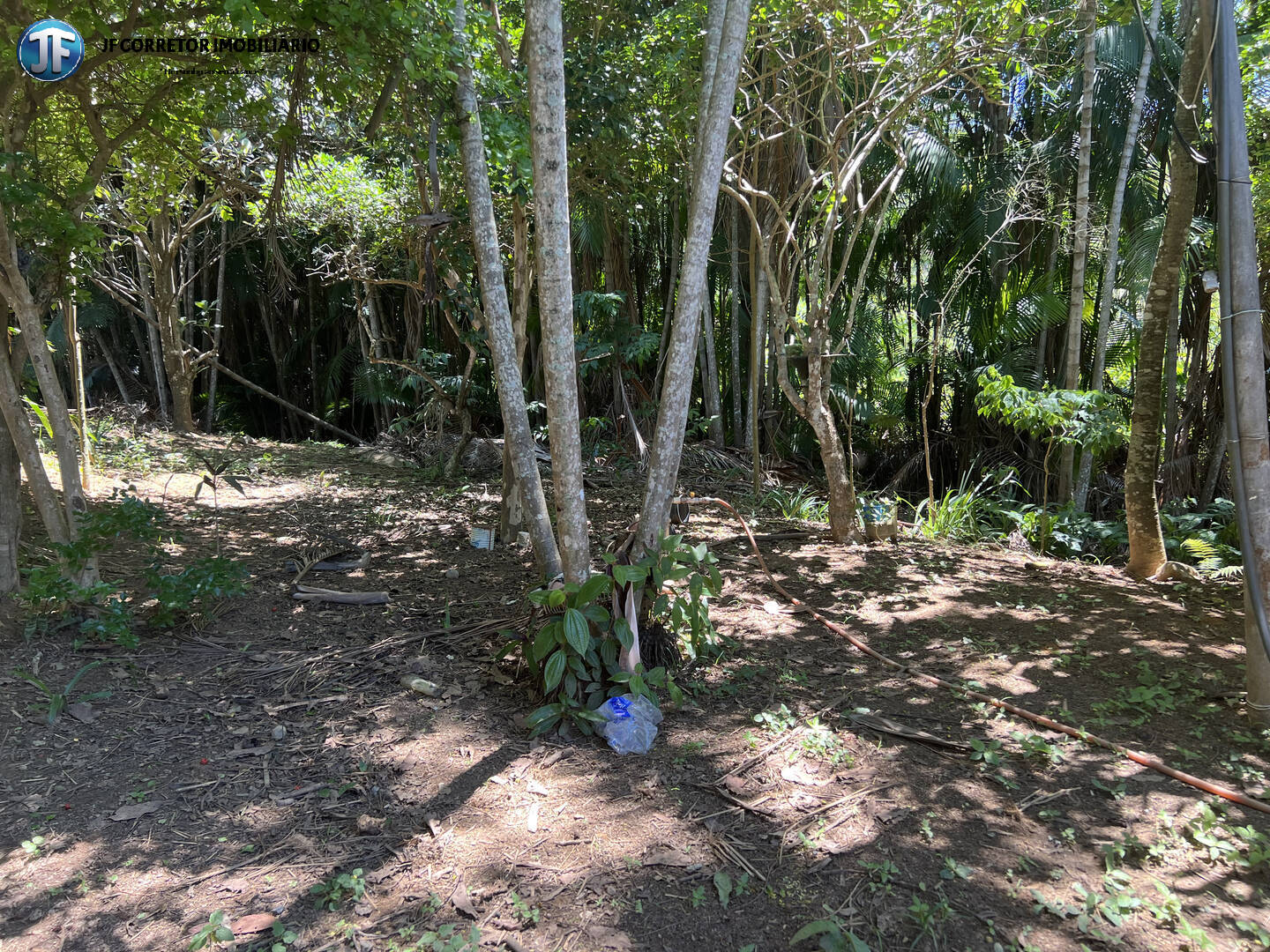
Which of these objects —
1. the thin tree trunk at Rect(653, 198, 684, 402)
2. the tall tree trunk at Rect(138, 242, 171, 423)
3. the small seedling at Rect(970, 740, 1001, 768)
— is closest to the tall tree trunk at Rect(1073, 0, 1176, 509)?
the thin tree trunk at Rect(653, 198, 684, 402)

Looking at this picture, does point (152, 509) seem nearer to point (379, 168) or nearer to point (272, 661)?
point (272, 661)

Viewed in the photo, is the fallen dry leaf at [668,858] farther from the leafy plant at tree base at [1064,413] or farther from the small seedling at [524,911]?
the leafy plant at tree base at [1064,413]

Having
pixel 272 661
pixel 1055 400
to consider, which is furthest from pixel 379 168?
pixel 1055 400

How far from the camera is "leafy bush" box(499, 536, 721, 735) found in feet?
9.76

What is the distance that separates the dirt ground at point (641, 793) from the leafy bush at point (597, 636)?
0.49ft

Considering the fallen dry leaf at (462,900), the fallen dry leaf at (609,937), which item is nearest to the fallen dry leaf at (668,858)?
the fallen dry leaf at (609,937)

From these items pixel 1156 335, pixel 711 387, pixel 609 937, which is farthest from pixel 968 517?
pixel 609 937

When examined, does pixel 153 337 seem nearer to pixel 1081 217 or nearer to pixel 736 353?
pixel 736 353

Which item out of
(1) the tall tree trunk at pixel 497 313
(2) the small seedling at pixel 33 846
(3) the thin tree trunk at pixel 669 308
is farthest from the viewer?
(3) the thin tree trunk at pixel 669 308

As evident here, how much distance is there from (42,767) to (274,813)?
910 mm

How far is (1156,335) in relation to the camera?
450 cm

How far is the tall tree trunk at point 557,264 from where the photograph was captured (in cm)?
284

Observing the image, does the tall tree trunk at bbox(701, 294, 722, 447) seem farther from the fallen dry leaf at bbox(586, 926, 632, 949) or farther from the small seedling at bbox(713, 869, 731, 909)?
the fallen dry leaf at bbox(586, 926, 632, 949)

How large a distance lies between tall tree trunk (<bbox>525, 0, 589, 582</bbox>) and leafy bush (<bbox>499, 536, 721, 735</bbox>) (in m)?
0.24
